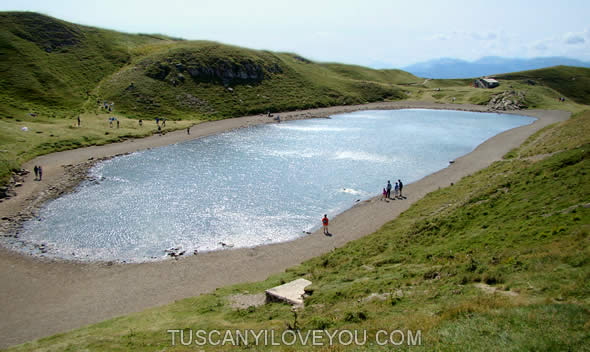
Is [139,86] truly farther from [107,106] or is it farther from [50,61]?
[50,61]

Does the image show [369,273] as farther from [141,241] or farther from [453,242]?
[141,241]

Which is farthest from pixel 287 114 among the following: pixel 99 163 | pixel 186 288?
pixel 186 288

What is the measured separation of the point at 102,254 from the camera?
107ft

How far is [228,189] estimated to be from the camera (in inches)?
1941

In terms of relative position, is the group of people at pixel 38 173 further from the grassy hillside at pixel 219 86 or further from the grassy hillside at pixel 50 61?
the grassy hillside at pixel 219 86

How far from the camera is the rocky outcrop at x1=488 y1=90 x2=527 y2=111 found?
134 meters

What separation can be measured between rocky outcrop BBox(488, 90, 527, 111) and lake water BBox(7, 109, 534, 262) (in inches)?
2235

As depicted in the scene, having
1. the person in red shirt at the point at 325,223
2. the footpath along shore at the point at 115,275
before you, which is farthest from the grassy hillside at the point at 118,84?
the person in red shirt at the point at 325,223

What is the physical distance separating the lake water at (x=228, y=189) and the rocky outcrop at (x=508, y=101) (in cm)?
5676

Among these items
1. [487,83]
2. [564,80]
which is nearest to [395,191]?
[487,83]

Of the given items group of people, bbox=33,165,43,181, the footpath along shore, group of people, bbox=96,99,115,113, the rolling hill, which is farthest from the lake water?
group of people, bbox=96,99,115,113

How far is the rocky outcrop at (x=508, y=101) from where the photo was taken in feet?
441

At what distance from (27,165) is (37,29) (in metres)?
87.4

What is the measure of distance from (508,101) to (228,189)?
129 meters
